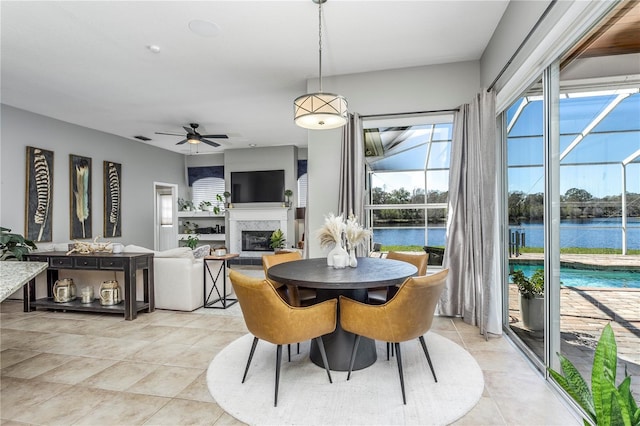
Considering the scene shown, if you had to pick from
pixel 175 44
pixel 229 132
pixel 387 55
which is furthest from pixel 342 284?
pixel 229 132

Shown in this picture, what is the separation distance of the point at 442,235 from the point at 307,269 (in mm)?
2153

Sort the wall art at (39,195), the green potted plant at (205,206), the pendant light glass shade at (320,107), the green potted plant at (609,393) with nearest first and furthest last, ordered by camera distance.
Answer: the green potted plant at (609,393)
the pendant light glass shade at (320,107)
the wall art at (39,195)
the green potted plant at (205,206)

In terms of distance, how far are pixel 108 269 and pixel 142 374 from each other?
2.00 metres

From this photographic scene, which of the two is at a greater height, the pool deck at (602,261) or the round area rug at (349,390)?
the pool deck at (602,261)

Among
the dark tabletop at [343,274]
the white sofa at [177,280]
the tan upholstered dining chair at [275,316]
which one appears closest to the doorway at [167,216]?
the white sofa at [177,280]

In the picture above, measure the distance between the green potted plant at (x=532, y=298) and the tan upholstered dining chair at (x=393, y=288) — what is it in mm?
809

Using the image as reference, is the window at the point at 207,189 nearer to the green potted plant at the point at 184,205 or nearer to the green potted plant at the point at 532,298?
the green potted plant at the point at 184,205

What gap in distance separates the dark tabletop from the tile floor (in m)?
0.88

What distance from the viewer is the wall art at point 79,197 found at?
605 centimetres

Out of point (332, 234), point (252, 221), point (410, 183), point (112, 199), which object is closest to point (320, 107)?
point (332, 234)

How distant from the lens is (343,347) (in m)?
2.64

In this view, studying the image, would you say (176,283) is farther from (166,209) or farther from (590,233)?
(166,209)

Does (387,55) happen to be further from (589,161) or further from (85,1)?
(85,1)

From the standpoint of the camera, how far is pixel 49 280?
4703mm
